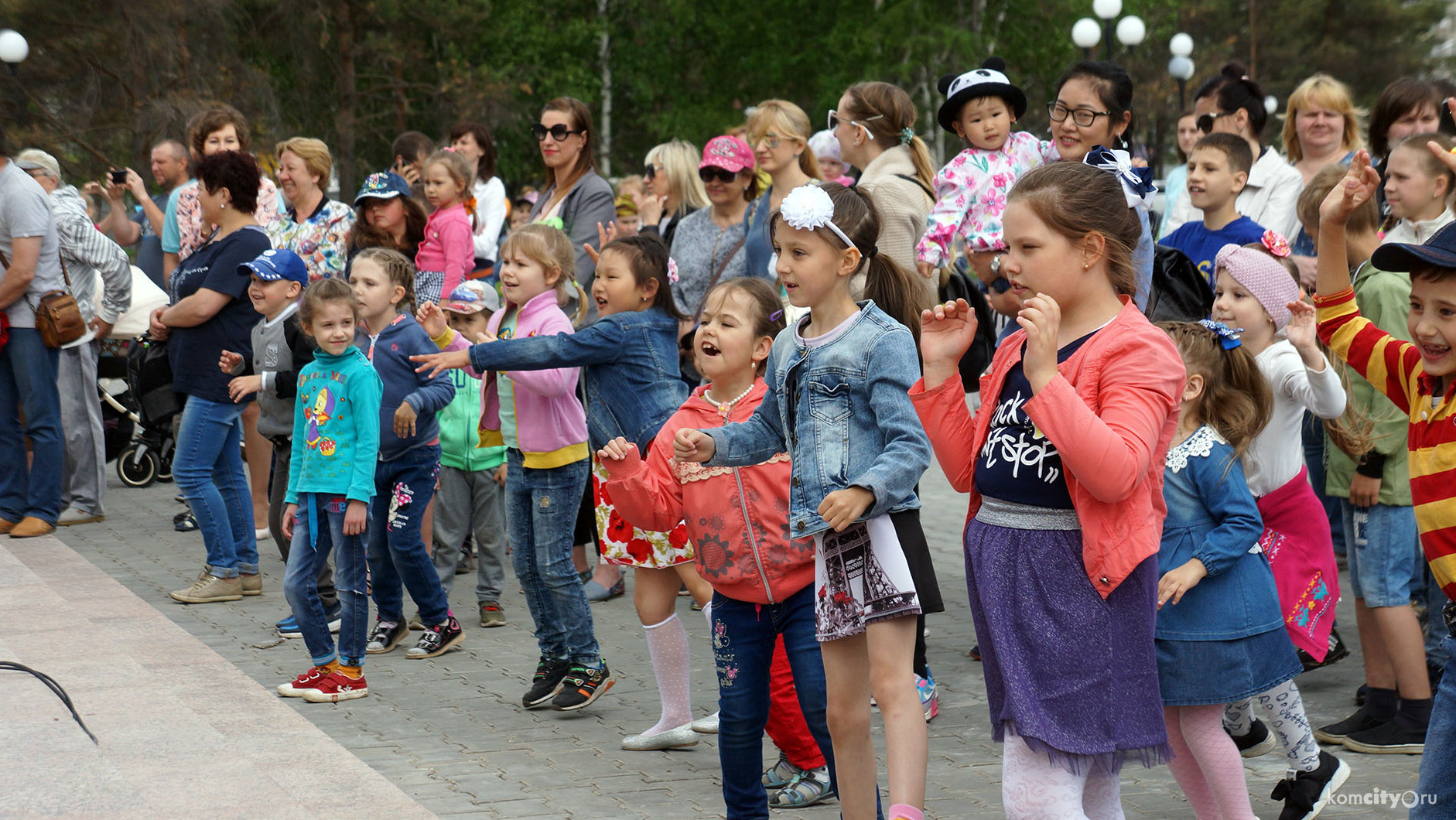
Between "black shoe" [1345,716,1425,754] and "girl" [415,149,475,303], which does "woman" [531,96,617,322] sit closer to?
"girl" [415,149,475,303]

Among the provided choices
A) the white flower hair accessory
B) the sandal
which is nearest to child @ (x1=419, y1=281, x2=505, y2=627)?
the sandal

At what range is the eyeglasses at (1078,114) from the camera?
17.1 ft

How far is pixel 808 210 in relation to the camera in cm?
371

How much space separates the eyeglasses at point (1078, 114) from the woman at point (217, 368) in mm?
4274

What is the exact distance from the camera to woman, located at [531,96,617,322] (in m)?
7.55

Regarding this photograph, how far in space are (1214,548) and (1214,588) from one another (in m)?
0.13

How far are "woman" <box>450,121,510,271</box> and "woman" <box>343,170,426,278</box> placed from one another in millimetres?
1400

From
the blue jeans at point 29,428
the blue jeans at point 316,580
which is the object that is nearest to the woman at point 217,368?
the blue jeans at point 29,428

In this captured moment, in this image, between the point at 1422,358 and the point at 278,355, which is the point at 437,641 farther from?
the point at 1422,358

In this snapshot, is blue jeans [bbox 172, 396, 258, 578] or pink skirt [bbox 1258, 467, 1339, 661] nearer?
pink skirt [bbox 1258, 467, 1339, 661]

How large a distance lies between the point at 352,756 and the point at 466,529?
9.79 ft

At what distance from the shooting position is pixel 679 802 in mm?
4473

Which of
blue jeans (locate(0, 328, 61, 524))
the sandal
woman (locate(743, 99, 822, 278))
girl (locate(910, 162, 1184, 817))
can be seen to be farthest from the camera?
blue jeans (locate(0, 328, 61, 524))

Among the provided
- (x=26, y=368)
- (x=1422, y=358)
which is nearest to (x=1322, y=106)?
(x=1422, y=358)
